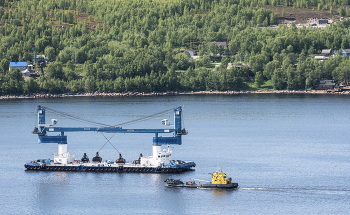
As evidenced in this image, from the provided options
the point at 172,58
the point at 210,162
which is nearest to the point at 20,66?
the point at 172,58

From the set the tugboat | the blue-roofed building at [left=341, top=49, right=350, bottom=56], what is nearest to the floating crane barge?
the tugboat

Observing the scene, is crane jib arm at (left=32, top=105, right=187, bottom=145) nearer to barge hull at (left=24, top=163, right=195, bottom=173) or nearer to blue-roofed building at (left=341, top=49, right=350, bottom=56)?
barge hull at (left=24, top=163, right=195, bottom=173)

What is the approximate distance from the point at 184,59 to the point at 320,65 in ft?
97.7

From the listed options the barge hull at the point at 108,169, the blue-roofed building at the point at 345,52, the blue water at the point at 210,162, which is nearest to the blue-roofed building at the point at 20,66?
the blue water at the point at 210,162

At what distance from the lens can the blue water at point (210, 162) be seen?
62.8 metres

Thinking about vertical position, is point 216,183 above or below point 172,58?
below

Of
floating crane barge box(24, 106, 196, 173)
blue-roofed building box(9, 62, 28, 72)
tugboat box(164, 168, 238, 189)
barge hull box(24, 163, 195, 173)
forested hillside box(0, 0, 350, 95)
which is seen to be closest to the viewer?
tugboat box(164, 168, 238, 189)

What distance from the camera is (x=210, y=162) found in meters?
77.7

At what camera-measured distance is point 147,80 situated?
16075cm

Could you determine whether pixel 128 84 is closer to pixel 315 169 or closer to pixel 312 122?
pixel 312 122

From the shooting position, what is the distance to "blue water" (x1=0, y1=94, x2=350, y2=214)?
62812 mm

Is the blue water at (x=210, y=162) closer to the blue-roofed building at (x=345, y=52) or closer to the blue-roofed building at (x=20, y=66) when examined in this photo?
the blue-roofed building at (x=20, y=66)

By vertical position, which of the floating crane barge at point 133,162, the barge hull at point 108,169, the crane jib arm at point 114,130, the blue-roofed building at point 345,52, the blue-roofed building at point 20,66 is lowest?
the barge hull at point 108,169

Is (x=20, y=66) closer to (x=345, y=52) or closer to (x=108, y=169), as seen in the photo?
(x=345, y=52)
